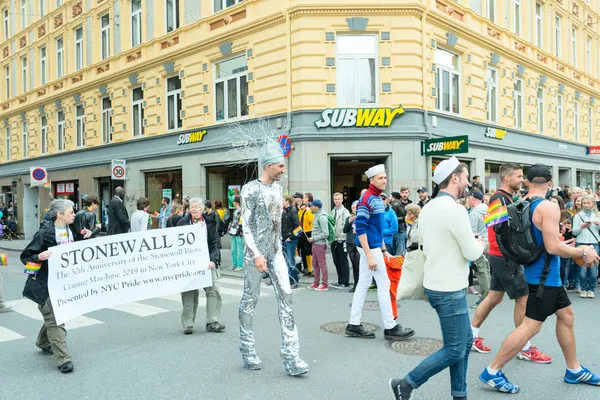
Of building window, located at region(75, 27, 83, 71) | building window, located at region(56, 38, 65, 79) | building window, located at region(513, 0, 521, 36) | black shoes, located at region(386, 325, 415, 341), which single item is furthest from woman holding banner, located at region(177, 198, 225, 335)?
building window, located at region(56, 38, 65, 79)

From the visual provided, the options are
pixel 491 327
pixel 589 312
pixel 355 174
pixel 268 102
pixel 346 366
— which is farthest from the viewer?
pixel 355 174

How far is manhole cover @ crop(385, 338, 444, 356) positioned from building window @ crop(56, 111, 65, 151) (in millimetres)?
24705

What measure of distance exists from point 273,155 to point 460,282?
6.84 ft

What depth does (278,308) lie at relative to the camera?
4836mm

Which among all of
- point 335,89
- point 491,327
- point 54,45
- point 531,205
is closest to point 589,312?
point 491,327

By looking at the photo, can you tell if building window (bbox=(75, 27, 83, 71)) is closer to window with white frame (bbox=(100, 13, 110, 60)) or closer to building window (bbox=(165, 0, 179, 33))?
window with white frame (bbox=(100, 13, 110, 60))

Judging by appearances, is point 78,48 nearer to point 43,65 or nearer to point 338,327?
point 43,65

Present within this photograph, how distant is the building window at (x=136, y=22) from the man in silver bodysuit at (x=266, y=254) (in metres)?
18.3

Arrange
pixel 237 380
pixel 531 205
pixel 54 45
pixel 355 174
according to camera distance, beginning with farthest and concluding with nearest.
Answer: pixel 54 45, pixel 355 174, pixel 237 380, pixel 531 205

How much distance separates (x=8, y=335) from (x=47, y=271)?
1877mm

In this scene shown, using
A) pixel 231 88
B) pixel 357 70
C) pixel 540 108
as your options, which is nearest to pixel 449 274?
pixel 357 70

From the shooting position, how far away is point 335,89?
15062mm

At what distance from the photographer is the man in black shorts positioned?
4824 millimetres

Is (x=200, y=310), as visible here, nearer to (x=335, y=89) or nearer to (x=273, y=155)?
(x=273, y=155)
